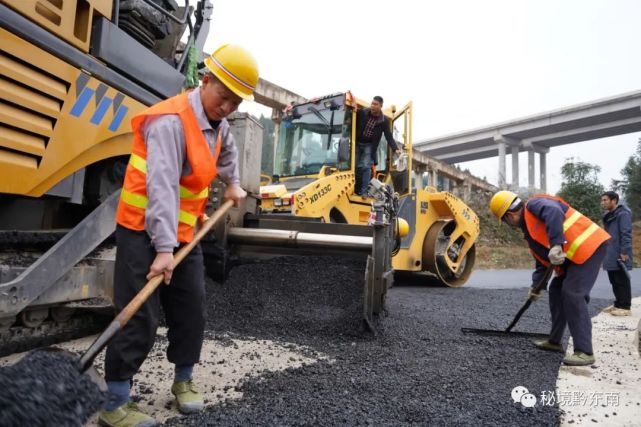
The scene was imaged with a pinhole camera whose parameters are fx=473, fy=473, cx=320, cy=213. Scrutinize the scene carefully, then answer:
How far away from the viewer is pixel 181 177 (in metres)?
2.05

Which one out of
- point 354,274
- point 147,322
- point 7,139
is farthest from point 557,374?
point 7,139

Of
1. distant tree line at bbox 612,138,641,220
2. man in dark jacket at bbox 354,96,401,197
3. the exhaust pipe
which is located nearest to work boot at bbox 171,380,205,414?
the exhaust pipe

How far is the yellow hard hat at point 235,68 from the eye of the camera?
2031 millimetres

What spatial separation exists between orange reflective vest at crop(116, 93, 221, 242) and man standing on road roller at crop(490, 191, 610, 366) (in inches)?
101

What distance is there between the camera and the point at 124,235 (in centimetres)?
198

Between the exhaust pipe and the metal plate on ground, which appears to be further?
the metal plate on ground

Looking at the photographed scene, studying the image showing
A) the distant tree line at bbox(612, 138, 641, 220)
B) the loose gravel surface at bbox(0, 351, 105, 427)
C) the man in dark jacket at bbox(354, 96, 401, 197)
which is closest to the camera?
the loose gravel surface at bbox(0, 351, 105, 427)

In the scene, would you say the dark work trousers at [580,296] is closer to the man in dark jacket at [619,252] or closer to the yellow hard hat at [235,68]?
the man in dark jacket at [619,252]

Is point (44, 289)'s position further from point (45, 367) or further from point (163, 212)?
point (163, 212)

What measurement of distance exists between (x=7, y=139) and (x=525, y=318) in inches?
197

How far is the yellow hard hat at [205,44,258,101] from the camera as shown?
2.03 meters

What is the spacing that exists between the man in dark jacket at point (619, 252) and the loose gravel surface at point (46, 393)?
5806mm

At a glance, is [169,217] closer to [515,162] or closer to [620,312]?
[620,312]

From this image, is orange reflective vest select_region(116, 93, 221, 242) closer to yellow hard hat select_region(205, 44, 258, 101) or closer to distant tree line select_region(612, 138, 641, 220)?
yellow hard hat select_region(205, 44, 258, 101)
